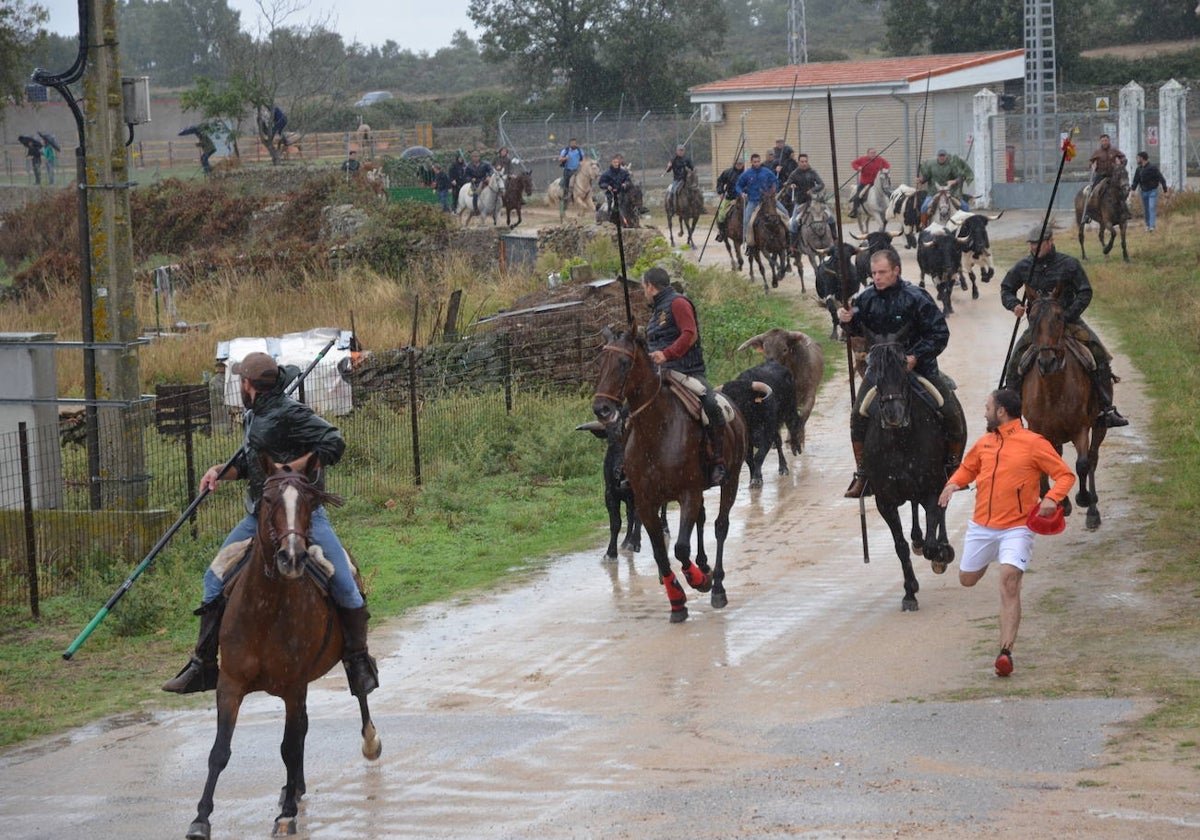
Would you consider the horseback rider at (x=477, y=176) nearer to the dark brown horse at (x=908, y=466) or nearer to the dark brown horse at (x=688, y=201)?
the dark brown horse at (x=688, y=201)

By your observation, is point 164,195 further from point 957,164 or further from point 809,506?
point 809,506

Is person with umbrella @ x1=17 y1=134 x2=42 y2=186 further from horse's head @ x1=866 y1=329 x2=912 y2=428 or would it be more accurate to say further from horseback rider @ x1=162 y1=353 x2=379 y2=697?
horseback rider @ x1=162 y1=353 x2=379 y2=697

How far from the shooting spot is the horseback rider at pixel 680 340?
12.3 metres

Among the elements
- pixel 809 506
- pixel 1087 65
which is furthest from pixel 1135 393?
pixel 1087 65

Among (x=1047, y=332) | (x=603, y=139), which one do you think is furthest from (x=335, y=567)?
(x=603, y=139)

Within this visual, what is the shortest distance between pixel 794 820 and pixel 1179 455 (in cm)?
1073

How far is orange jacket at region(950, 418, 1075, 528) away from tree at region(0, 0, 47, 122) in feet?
177

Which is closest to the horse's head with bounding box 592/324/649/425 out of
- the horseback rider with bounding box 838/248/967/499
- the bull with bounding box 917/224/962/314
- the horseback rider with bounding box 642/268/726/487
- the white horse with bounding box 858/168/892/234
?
the horseback rider with bounding box 642/268/726/487

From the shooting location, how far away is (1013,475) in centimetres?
963

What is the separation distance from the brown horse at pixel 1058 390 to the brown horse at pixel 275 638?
7974mm

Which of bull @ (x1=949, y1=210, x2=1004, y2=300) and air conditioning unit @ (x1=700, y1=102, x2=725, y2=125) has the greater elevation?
air conditioning unit @ (x1=700, y1=102, x2=725, y2=125)

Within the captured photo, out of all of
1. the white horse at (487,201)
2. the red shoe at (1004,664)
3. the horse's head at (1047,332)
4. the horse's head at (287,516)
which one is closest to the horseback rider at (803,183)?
the white horse at (487,201)

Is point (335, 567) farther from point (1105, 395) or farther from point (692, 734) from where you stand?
point (1105, 395)

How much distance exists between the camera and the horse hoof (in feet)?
23.9
